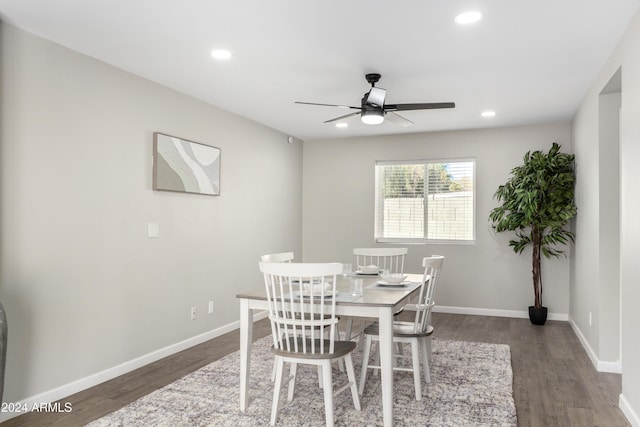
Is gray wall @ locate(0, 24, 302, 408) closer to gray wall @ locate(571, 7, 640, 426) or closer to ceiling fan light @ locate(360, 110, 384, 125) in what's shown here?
ceiling fan light @ locate(360, 110, 384, 125)

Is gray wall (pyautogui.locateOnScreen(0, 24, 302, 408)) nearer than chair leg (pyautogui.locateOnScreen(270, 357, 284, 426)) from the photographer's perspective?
No

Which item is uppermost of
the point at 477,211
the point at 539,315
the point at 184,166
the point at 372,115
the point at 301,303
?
the point at 372,115

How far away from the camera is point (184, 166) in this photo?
15.2 feet

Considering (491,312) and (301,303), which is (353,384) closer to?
(301,303)


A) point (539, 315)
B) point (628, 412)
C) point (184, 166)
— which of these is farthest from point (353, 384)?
point (539, 315)

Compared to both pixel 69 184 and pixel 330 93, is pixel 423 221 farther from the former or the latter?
pixel 69 184

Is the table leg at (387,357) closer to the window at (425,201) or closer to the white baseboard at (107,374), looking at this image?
the white baseboard at (107,374)

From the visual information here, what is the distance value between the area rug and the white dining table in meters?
0.20

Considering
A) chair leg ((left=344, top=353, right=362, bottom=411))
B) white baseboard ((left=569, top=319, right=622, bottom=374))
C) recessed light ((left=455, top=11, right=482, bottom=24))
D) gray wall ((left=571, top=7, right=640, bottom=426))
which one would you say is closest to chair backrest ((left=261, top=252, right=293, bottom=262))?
chair leg ((left=344, top=353, right=362, bottom=411))

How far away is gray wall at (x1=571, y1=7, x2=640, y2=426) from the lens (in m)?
2.94

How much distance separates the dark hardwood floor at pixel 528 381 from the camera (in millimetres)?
3049

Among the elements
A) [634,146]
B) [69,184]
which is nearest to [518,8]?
[634,146]

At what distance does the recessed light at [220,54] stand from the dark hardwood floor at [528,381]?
8.20 ft

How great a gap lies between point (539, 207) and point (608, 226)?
156cm
